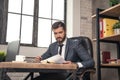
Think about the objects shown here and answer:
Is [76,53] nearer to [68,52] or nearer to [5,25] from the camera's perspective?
[68,52]

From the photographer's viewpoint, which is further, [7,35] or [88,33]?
[88,33]

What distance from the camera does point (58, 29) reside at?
8.21 ft

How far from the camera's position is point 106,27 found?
126 inches

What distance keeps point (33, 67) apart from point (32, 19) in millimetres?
2383

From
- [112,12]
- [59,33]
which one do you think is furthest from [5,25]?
[112,12]

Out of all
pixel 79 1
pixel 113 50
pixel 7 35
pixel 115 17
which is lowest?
pixel 113 50

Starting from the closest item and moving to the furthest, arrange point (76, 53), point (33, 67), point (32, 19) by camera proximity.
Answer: point (33, 67)
point (76, 53)
point (32, 19)

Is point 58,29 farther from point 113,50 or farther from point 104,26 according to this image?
point 113,50

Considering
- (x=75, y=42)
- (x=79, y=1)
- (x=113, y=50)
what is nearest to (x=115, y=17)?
(x=113, y=50)

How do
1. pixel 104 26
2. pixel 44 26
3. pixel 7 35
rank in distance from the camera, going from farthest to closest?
1. pixel 44 26
2. pixel 7 35
3. pixel 104 26

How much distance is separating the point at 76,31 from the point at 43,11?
0.72 meters

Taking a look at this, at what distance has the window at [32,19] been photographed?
141 inches

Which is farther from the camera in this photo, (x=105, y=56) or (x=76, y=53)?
(x=105, y=56)

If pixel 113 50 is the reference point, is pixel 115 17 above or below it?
above
